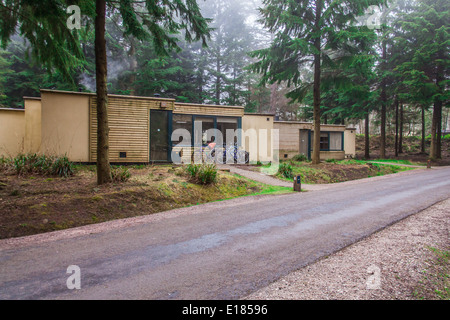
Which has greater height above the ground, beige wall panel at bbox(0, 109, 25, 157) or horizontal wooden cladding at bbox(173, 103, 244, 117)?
horizontal wooden cladding at bbox(173, 103, 244, 117)

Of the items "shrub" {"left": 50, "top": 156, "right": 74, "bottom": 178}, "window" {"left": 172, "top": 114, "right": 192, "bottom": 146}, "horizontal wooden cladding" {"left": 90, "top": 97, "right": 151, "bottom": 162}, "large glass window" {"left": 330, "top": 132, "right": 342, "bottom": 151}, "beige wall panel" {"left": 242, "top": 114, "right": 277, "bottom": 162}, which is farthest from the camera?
"large glass window" {"left": 330, "top": 132, "right": 342, "bottom": 151}

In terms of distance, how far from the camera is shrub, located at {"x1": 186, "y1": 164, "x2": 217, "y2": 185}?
7.75 m

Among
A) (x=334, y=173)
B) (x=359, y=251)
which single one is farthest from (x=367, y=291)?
(x=334, y=173)

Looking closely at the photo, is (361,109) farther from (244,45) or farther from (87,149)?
(87,149)

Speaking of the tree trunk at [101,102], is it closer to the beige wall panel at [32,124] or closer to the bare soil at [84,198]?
the bare soil at [84,198]

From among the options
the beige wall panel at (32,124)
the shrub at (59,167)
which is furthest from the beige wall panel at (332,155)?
the beige wall panel at (32,124)

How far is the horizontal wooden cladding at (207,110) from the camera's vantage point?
12735mm

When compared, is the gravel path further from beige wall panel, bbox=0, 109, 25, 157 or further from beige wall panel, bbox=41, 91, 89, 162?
beige wall panel, bbox=0, 109, 25, 157

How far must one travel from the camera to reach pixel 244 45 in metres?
28.8

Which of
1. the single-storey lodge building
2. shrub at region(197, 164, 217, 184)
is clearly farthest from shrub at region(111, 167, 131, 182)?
the single-storey lodge building

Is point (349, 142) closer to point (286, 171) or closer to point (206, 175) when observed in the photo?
point (286, 171)

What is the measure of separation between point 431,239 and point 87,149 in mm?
11773

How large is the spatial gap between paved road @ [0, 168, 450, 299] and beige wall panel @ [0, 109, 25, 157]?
11.4 meters

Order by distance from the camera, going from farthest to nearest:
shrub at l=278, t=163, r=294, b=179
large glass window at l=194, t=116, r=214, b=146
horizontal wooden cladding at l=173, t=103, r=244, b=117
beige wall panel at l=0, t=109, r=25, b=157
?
large glass window at l=194, t=116, r=214, b=146 < horizontal wooden cladding at l=173, t=103, r=244, b=117 < beige wall panel at l=0, t=109, r=25, b=157 < shrub at l=278, t=163, r=294, b=179
